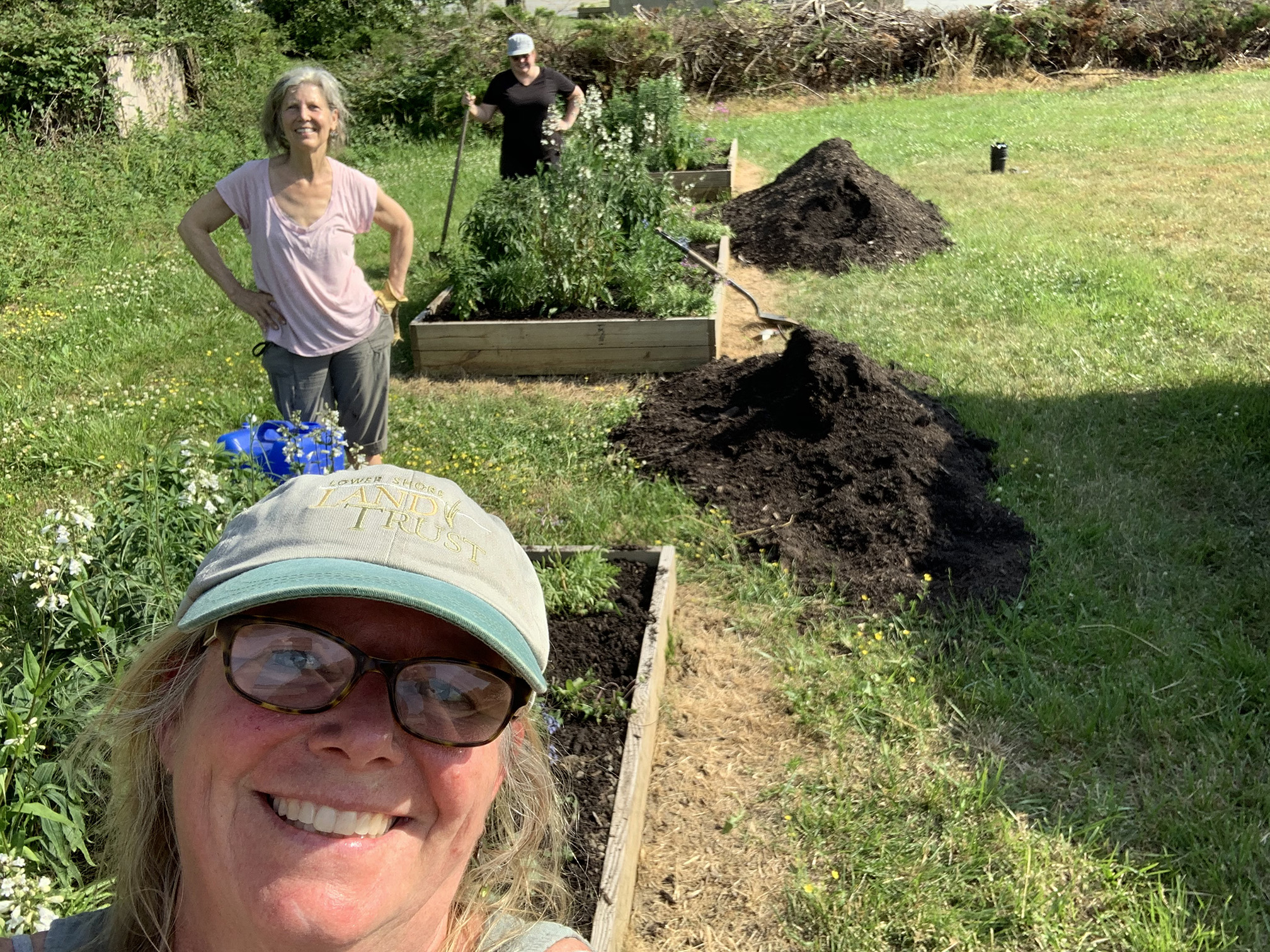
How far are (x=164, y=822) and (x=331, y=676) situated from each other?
474mm

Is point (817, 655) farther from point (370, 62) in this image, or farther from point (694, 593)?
point (370, 62)

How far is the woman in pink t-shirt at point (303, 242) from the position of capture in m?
4.82

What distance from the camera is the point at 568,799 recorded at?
327 cm

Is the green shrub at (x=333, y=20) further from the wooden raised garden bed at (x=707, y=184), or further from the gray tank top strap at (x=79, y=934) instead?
Answer: the gray tank top strap at (x=79, y=934)

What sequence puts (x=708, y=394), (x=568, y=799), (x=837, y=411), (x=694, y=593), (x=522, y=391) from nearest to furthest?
(x=568, y=799), (x=694, y=593), (x=837, y=411), (x=708, y=394), (x=522, y=391)

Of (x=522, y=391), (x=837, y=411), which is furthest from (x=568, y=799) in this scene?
(x=522, y=391)

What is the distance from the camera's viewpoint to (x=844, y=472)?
552 cm

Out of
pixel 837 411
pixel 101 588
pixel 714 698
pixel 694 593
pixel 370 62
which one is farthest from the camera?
pixel 370 62

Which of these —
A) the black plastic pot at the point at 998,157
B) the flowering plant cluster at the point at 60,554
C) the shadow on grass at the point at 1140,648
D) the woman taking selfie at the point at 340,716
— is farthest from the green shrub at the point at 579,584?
the black plastic pot at the point at 998,157

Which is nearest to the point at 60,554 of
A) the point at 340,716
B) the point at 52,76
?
the point at 340,716

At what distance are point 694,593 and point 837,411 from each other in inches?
59.2

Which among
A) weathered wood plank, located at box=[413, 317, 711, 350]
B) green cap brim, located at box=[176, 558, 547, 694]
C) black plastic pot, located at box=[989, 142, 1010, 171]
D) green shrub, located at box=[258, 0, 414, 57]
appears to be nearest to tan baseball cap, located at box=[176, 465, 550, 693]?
green cap brim, located at box=[176, 558, 547, 694]

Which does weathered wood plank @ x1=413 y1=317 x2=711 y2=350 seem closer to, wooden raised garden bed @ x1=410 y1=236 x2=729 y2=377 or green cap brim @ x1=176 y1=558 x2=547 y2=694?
wooden raised garden bed @ x1=410 y1=236 x2=729 y2=377

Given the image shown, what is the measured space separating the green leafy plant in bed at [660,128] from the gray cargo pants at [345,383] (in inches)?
312
